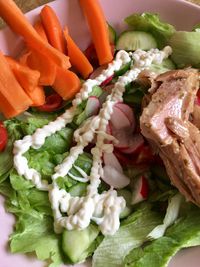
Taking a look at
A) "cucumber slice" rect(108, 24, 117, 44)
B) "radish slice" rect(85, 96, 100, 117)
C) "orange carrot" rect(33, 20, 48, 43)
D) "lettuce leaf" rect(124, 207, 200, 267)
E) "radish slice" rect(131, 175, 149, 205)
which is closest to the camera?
"lettuce leaf" rect(124, 207, 200, 267)

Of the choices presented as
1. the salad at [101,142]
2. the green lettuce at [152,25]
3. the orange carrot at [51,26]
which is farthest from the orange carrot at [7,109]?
the green lettuce at [152,25]

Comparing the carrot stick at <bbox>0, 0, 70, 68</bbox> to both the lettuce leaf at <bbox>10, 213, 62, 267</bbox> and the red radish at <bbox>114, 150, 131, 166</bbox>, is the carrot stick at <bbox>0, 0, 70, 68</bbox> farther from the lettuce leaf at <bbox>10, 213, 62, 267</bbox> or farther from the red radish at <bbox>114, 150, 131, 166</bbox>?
the lettuce leaf at <bbox>10, 213, 62, 267</bbox>

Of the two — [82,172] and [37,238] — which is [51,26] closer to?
[82,172]

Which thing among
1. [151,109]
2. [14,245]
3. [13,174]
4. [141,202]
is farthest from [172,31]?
[14,245]

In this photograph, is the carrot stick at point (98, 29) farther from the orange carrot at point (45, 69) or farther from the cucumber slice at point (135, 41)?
the orange carrot at point (45, 69)

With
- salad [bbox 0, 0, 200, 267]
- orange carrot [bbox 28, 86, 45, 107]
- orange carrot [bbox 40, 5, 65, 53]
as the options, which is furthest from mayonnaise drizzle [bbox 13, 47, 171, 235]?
orange carrot [bbox 40, 5, 65, 53]

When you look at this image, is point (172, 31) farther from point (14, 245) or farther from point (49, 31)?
point (14, 245)
